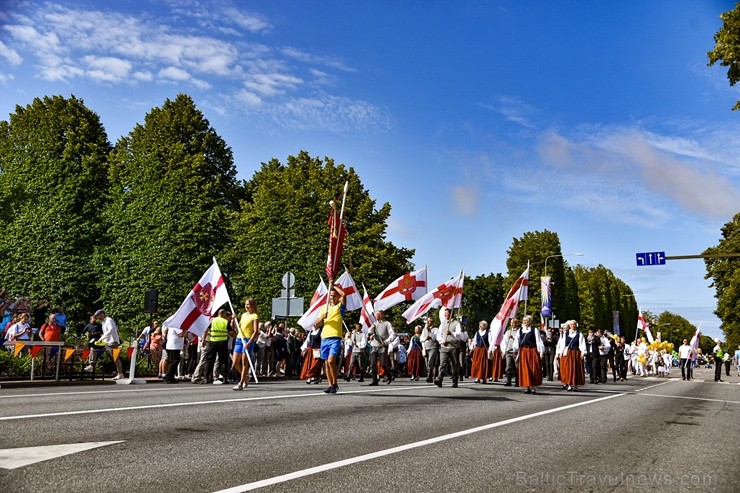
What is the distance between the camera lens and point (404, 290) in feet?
78.4

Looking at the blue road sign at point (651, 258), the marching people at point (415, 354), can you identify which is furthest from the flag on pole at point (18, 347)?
the blue road sign at point (651, 258)

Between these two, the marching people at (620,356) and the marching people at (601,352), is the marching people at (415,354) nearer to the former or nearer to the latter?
the marching people at (601,352)

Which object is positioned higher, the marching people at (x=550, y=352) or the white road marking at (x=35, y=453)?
the marching people at (x=550, y=352)

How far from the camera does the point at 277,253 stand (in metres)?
44.4

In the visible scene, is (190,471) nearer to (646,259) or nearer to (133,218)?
(646,259)

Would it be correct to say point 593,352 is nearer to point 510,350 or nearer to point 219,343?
point 510,350

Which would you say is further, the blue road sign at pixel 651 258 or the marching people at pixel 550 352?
the blue road sign at pixel 651 258

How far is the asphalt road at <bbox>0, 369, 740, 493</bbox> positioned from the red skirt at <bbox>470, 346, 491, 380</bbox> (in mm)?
10013

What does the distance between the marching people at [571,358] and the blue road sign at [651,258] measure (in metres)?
11.2

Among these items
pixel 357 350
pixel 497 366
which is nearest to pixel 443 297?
pixel 497 366

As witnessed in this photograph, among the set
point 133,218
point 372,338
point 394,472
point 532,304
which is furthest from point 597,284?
point 394,472

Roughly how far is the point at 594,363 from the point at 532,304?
5237 centimetres

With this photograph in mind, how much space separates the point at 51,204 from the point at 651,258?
107ft

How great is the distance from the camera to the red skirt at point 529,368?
1603 centimetres
